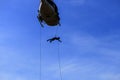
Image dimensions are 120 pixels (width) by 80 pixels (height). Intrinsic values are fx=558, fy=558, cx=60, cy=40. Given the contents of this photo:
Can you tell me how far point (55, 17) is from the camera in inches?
→ 2859

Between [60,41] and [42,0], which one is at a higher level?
[42,0]

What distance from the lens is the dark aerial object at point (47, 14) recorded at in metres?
72.1

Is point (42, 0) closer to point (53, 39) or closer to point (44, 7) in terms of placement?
point (44, 7)

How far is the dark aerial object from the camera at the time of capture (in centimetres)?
7212

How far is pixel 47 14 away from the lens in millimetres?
72375

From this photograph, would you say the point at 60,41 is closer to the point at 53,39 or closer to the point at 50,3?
the point at 53,39

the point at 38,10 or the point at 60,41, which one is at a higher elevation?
the point at 38,10

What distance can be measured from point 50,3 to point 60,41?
600 cm

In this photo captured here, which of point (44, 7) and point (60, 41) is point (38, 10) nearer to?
point (44, 7)

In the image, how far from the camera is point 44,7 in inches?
2835

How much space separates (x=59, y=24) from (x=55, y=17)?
3.70 feet

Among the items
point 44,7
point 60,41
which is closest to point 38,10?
point 44,7

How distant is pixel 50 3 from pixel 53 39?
209 inches

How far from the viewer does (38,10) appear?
72.6 m
